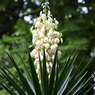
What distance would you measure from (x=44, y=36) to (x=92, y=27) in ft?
7.60

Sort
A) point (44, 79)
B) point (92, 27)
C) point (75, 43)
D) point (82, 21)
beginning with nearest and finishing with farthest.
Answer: point (44, 79) → point (75, 43) → point (82, 21) → point (92, 27)

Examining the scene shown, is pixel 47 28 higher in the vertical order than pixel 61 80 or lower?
higher

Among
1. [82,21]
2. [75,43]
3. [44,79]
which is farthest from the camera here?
[82,21]

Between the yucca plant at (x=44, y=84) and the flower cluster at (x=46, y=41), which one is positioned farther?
the flower cluster at (x=46, y=41)

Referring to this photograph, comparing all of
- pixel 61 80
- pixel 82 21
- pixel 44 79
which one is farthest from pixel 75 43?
pixel 44 79

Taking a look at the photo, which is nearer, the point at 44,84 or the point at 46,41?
the point at 44,84

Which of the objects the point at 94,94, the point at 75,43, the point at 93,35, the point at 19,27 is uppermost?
the point at 19,27

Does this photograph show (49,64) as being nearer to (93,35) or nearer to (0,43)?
(0,43)

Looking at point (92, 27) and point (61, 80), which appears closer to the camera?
point (61, 80)

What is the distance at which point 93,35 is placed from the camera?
134 inches

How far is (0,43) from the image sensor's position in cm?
312

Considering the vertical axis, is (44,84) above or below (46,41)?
below

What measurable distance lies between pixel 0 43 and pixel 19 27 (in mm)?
698

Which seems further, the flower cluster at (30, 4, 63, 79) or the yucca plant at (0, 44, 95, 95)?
the flower cluster at (30, 4, 63, 79)
